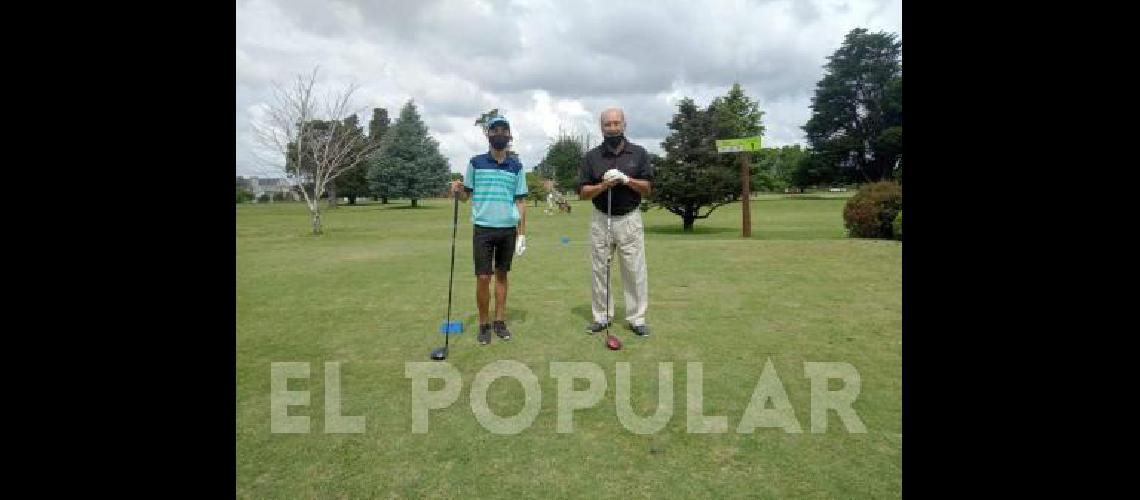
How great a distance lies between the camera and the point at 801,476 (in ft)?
8.24

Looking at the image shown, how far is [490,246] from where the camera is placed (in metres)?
5.08

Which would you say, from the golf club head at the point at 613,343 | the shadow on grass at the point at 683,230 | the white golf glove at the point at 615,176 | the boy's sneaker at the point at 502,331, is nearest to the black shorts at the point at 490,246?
the boy's sneaker at the point at 502,331

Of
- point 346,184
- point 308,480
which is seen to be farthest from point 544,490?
point 346,184

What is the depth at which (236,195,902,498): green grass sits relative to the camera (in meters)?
2.53

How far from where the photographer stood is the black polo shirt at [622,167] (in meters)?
5.16

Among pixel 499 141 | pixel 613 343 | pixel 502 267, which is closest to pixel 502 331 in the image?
pixel 502 267

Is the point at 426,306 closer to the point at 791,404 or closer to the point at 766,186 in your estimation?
the point at 791,404

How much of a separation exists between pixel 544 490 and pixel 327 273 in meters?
8.79

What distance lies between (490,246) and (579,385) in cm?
181

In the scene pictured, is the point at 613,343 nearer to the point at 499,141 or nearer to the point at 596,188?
the point at 596,188

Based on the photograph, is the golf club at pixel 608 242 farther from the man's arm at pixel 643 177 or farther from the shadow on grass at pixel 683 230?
the shadow on grass at pixel 683 230

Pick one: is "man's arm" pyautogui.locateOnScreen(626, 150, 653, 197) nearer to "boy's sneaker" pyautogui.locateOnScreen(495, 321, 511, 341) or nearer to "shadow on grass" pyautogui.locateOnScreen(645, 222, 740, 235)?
"boy's sneaker" pyautogui.locateOnScreen(495, 321, 511, 341)
